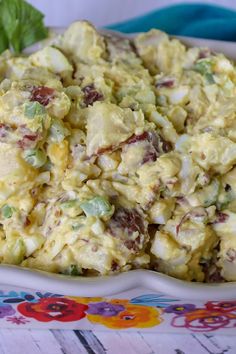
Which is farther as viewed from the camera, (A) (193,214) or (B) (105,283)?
(A) (193,214)

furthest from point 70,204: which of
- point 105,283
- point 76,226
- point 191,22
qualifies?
point 191,22

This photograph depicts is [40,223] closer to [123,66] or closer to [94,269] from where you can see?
[94,269]

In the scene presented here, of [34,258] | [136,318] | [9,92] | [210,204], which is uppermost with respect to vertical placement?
[9,92]

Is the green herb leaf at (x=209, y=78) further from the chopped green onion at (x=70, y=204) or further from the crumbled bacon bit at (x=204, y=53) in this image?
the chopped green onion at (x=70, y=204)

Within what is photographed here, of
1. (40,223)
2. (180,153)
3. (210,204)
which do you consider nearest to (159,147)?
(180,153)

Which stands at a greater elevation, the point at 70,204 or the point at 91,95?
the point at 91,95

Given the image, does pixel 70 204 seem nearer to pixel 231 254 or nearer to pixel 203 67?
pixel 231 254

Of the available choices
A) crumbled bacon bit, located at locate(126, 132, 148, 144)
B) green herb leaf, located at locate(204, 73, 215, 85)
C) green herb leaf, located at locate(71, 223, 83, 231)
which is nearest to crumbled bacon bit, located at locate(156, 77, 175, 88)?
green herb leaf, located at locate(204, 73, 215, 85)
